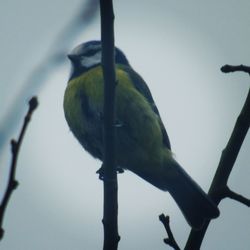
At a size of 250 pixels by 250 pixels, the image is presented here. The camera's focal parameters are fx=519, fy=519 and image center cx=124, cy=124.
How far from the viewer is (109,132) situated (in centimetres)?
274

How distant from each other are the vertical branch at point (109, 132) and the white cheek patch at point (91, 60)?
96.3 inches

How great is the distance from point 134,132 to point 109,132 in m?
1.54

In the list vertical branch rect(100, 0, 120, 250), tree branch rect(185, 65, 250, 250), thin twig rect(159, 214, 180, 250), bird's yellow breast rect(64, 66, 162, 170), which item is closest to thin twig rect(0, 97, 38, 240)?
vertical branch rect(100, 0, 120, 250)

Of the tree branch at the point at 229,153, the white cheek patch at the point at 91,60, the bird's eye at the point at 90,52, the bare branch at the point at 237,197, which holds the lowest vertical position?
the bare branch at the point at 237,197

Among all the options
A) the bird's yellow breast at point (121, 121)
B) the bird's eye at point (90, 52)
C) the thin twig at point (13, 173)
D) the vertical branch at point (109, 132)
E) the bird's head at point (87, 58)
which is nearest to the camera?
the thin twig at point (13, 173)

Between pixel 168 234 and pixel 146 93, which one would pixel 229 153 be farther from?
pixel 146 93

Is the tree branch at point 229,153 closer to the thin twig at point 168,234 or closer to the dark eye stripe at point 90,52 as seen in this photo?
the thin twig at point 168,234

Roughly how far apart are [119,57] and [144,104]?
123cm

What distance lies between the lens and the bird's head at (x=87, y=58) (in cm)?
515

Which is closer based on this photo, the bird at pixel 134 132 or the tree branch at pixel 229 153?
the tree branch at pixel 229 153

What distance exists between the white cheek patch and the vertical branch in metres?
2.45

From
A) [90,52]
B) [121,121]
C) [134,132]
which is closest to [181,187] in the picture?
[134,132]

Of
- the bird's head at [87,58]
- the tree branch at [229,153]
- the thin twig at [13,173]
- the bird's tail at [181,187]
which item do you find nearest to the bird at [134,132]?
the bird's tail at [181,187]

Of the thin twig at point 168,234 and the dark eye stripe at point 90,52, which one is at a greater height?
the dark eye stripe at point 90,52
